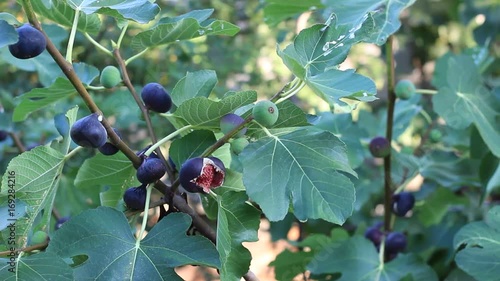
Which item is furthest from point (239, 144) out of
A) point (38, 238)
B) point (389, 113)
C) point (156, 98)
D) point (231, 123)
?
point (389, 113)

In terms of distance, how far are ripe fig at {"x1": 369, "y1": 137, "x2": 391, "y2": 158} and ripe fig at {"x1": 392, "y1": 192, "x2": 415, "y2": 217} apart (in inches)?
2.9

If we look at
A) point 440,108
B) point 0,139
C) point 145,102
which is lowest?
point 0,139

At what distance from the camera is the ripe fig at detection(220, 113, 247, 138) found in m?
0.61

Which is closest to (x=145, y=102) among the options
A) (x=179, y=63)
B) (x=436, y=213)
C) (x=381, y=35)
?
(x=381, y=35)

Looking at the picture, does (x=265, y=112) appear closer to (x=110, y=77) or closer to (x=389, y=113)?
(x=110, y=77)

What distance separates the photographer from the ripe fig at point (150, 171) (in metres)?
0.62

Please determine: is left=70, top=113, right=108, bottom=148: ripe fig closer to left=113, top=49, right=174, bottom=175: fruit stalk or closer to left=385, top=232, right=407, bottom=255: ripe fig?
left=113, top=49, right=174, bottom=175: fruit stalk

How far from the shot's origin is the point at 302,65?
620mm

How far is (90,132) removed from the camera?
58cm

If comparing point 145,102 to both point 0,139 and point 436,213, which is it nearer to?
point 0,139

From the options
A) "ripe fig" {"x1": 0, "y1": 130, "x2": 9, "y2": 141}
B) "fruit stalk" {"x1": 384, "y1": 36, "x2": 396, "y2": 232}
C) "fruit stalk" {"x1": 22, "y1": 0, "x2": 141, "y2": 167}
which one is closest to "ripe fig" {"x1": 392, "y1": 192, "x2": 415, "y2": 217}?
"fruit stalk" {"x1": 384, "y1": 36, "x2": 396, "y2": 232}

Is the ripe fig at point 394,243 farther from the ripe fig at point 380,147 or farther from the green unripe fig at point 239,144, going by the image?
the green unripe fig at point 239,144

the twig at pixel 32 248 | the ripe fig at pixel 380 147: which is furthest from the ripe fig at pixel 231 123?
the ripe fig at pixel 380 147

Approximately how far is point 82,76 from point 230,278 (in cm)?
38
